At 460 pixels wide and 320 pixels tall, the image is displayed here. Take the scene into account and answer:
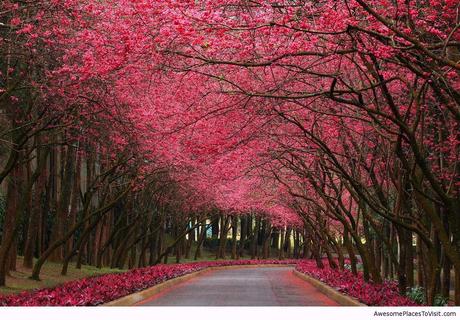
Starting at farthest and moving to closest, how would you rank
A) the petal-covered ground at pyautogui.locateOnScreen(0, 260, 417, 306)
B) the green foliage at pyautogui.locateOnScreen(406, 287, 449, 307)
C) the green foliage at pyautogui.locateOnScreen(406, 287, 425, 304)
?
the green foliage at pyautogui.locateOnScreen(406, 287, 425, 304), the green foliage at pyautogui.locateOnScreen(406, 287, 449, 307), the petal-covered ground at pyautogui.locateOnScreen(0, 260, 417, 306)

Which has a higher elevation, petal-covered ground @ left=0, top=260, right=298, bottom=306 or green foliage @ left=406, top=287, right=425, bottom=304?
green foliage @ left=406, top=287, right=425, bottom=304

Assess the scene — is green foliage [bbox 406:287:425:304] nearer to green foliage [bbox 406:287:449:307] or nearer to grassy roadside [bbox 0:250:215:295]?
green foliage [bbox 406:287:449:307]

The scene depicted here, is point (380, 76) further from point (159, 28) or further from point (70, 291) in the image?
point (70, 291)

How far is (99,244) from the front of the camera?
121ft

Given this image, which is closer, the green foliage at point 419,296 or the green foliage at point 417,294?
the green foliage at point 419,296

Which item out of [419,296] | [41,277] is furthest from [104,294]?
[419,296]

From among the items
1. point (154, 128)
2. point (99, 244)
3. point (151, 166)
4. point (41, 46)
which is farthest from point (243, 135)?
point (99, 244)

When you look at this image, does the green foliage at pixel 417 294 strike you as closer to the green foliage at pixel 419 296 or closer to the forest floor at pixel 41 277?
the green foliage at pixel 419 296

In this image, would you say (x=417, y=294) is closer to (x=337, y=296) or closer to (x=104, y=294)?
(x=337, y=296)

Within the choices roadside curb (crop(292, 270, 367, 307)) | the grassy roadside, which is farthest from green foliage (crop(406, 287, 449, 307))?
the grassy roadside

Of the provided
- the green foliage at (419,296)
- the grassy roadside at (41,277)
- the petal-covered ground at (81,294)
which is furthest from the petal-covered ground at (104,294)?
the grassy roadside at (41,277)

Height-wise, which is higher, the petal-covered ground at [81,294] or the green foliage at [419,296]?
the green foliage at [419,296]

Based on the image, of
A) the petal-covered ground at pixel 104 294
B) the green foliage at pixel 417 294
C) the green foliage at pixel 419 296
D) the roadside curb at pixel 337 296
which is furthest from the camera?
the green foliage at pixel 417 294

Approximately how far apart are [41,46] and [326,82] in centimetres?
735
